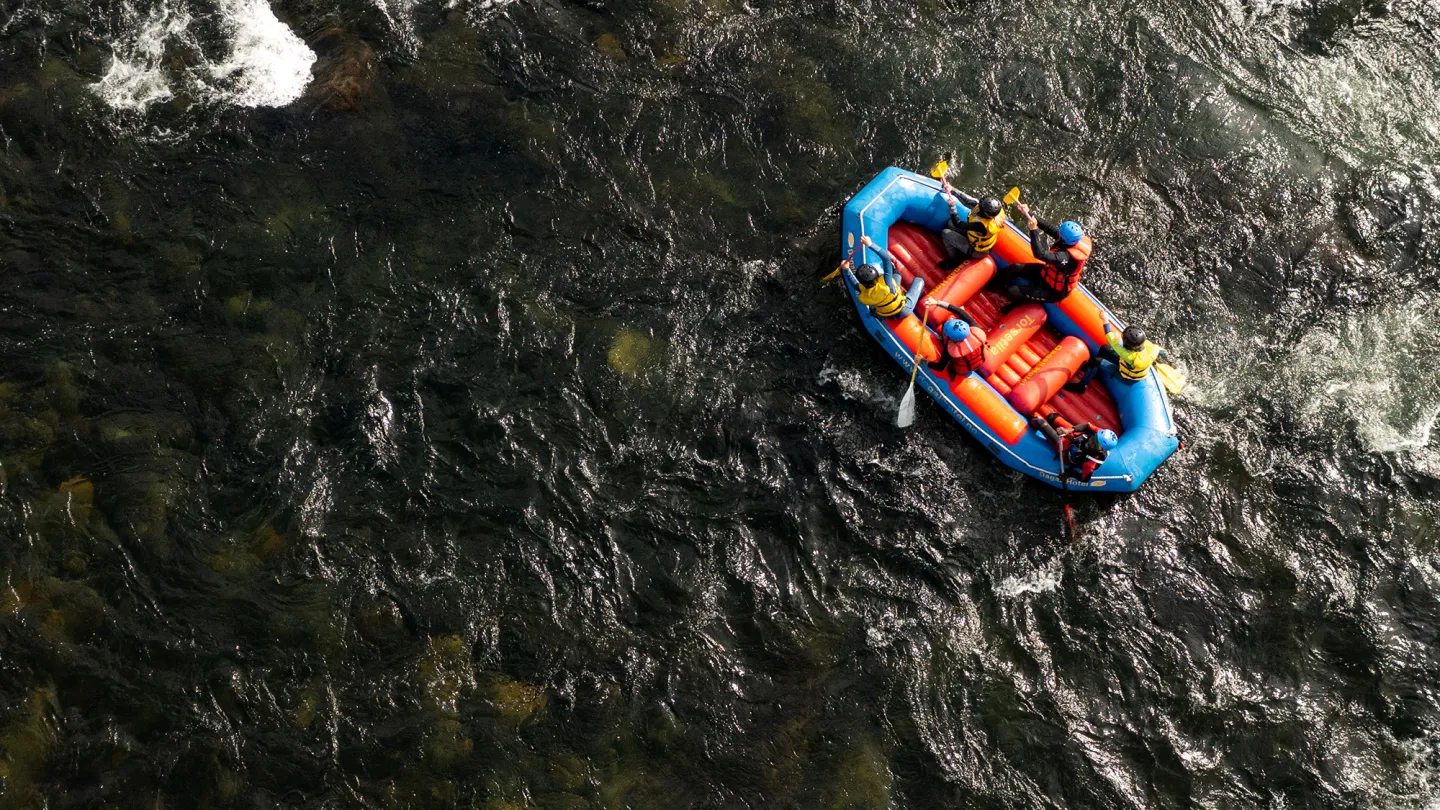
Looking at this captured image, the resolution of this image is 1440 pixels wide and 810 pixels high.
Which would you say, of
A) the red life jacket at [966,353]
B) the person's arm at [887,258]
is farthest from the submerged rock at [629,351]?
the red life jacket at [966,353]

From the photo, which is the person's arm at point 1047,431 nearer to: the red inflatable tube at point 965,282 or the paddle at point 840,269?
the red inflatable tube at point 965,282

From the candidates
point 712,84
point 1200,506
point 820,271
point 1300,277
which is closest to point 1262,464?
point 1200,506

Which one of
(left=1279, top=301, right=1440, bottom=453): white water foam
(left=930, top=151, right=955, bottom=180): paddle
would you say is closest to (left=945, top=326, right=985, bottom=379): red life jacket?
(left=930, top=151, right=955, bottom=180): paddle

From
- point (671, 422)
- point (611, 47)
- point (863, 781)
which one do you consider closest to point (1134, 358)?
point (671, 422)

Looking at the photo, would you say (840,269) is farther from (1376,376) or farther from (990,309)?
(1376,376)

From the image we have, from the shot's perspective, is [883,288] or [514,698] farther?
[883,288]

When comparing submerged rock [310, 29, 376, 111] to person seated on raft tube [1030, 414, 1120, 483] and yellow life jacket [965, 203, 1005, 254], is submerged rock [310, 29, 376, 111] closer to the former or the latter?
yellow life jacket [965, 203, 1005, 254]
